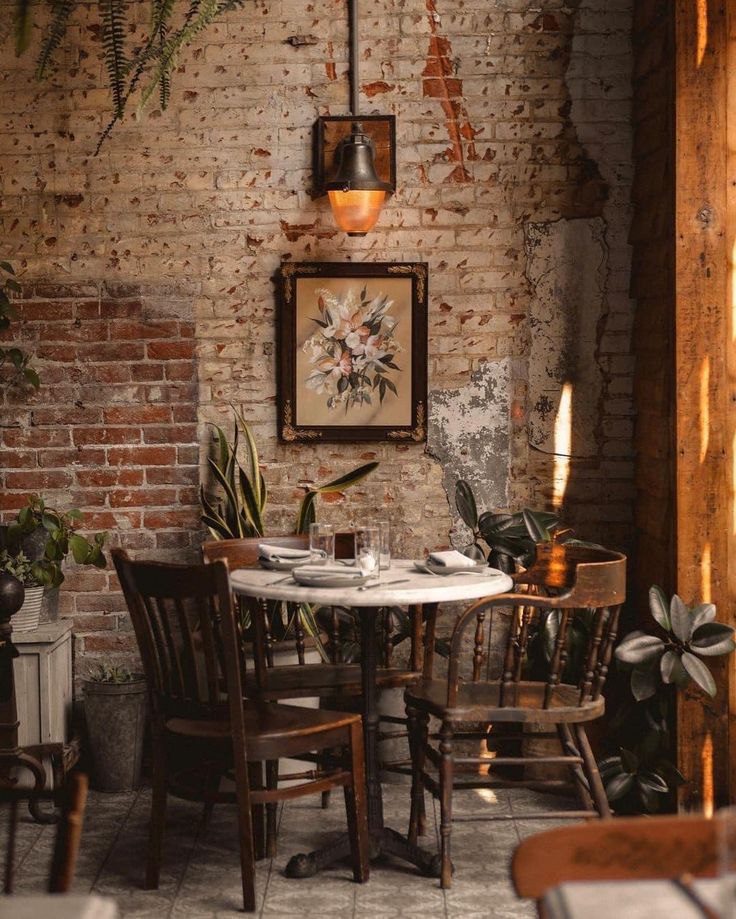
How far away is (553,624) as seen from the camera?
13.5ft

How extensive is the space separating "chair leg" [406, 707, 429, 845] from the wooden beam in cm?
90

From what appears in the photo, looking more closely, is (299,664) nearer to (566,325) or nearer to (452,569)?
(452,569)

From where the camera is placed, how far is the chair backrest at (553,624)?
3361 millimetres

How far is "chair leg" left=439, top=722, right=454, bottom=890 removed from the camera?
11.0 feet

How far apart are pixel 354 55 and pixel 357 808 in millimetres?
2816

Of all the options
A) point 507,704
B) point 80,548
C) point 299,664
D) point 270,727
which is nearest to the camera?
point 270,727

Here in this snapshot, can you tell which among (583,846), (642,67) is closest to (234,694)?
(583,846)

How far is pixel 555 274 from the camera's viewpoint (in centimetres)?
459

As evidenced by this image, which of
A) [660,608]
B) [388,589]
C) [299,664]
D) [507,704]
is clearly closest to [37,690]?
[299,664]

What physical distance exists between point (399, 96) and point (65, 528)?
2.10 meters

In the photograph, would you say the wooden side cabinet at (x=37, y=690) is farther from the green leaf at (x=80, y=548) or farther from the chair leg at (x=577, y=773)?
the chair leg at (x=577, y=773)

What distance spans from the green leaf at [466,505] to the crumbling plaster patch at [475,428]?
0.25 m

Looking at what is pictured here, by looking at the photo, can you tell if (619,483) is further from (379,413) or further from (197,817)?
(197,817)

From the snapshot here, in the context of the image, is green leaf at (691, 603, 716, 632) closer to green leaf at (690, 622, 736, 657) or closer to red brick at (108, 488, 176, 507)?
green leaf at (690, 622, 736, 657)
